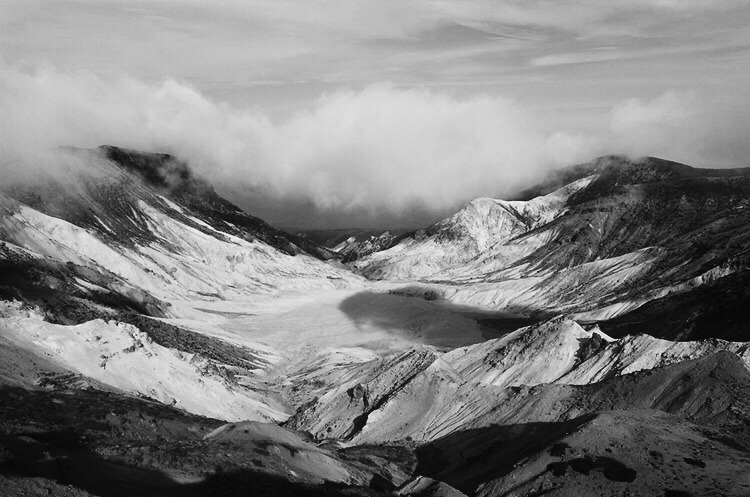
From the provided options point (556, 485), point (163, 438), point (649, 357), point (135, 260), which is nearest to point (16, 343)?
point (163, 438)

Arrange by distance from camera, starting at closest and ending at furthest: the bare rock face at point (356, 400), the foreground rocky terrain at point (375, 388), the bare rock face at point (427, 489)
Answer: the foreground rocky terrain at point (375, 388)
the bare rock face at point (427, 489)
the bare rock face at point (356, 400)

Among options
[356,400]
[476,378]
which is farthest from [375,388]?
[476,378]

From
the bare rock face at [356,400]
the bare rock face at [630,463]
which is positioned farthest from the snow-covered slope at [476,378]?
the bare rock face at [630,463]

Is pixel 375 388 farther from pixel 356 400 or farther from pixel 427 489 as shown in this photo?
pixel 427 489

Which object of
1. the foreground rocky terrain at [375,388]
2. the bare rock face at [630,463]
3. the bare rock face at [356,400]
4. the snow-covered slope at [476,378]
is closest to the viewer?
the bare rock face at [630,463]

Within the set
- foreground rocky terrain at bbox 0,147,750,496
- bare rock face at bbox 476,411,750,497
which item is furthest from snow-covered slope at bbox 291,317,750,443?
bare rock face at bbox 476,411,750,497

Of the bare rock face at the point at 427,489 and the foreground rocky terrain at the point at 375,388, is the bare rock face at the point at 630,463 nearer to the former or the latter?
the foreground rocky terrain at the point at 375,388

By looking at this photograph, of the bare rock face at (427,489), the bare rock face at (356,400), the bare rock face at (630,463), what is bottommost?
the bare rock face at (356,400)

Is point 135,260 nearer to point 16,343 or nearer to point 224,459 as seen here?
point 16,343

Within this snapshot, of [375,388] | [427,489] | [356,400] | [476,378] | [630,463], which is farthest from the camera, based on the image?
[476,378]

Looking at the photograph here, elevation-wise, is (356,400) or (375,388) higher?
(375,388)

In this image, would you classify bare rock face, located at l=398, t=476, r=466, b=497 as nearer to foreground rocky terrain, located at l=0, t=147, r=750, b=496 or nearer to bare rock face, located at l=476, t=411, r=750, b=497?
foreground rocky terrain, located at l=0, t=147, r=750, b=496
